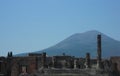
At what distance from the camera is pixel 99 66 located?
50500mm

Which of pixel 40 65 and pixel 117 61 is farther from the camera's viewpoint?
pixel 117 61

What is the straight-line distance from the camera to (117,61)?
61.2 m

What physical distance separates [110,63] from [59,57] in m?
8.91

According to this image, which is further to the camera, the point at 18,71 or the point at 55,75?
the point at 18,71

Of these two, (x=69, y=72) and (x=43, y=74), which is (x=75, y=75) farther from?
(x=43, y=74)

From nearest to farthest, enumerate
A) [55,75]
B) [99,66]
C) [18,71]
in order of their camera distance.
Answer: [55,75], [99,66], [18,71]

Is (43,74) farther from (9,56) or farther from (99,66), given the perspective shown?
(9,56)

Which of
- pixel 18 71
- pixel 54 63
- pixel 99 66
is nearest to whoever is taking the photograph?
pixel 99 66

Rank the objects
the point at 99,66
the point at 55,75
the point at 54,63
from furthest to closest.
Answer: the point at 54,63, the point at 99,66, the point at 55,75

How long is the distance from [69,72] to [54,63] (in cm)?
696

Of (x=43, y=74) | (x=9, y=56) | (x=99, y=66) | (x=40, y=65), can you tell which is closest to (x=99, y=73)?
(x=99, y=66)

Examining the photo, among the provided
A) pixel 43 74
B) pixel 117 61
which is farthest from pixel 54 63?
pixel 117 61

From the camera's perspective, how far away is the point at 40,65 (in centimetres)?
5619

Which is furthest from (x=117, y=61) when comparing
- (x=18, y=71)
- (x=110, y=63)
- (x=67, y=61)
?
(x=18, y=71)
